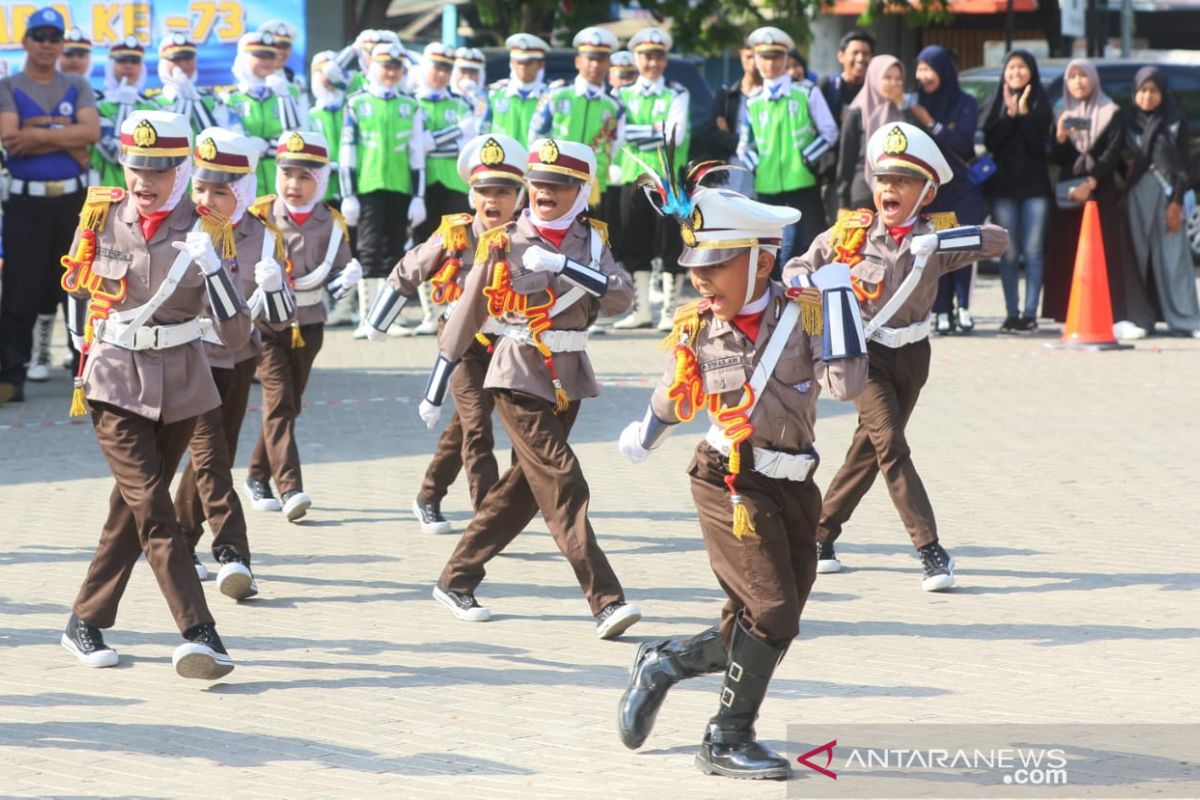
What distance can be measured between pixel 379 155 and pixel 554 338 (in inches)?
343

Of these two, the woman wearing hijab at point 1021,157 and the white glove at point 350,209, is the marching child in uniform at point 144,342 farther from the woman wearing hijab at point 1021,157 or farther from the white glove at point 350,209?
the woman wearing hijab at point 1021,157

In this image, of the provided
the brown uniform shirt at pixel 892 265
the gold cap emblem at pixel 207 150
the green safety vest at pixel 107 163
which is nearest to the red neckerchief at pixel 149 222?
the gold cap emblem at pixel 207 150

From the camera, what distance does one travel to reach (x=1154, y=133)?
16562 millimetres

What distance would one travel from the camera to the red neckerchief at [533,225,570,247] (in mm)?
8258

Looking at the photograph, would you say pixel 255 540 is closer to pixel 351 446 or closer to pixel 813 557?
pixel 351 446

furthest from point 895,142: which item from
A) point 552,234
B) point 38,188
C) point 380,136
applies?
point 380,136

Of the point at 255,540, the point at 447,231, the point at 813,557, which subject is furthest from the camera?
the point at 255,540

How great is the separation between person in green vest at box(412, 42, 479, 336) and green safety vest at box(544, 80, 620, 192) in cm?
80

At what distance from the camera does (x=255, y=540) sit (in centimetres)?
991

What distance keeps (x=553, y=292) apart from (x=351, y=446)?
174 inches

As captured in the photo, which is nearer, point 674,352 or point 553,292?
point 674,352

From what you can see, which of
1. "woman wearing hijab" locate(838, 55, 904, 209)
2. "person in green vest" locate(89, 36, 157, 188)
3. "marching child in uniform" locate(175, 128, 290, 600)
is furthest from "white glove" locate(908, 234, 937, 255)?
"person in green vest" locate(89, 36, 157, 188)

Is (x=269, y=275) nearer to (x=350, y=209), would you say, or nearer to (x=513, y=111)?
(x=350, y=209)

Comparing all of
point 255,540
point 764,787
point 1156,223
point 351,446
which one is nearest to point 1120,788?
point 764,787
